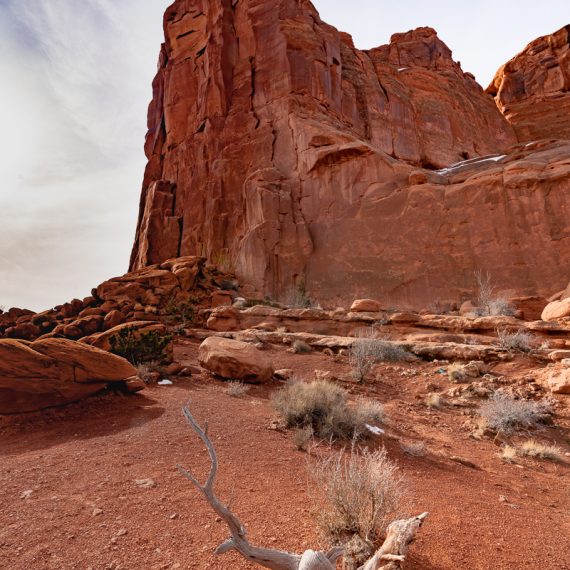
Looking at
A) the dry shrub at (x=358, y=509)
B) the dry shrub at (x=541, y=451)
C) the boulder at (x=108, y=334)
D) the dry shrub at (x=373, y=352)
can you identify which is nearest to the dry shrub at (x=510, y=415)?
the dry shrub at (x=541, y=451)

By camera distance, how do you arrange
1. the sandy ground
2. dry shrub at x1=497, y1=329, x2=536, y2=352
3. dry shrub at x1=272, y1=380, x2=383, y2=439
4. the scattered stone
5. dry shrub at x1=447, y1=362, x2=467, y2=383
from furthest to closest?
dry shrub at x1=497, y1=329, x2=536, y2=352
dry shrub at x1=447, y1=362, x2=467, y2=383
dry shrub at x1=272, y1=380, x2=383, y2=439
the scattered stone
the sandy ground

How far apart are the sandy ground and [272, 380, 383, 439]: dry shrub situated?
345 millimetres

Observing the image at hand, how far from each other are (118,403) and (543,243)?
16.8 m

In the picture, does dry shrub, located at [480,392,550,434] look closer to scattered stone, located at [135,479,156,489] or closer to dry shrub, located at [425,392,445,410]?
dry shrub, located at [425,392,445,410]

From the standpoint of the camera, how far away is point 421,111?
31906mm

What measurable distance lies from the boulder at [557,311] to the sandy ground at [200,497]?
461cm

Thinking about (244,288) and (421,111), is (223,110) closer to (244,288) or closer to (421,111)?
(244,288)

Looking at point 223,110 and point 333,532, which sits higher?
point 223,110

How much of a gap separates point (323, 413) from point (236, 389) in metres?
2.10

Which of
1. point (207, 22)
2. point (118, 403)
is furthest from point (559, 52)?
point (118, 403)

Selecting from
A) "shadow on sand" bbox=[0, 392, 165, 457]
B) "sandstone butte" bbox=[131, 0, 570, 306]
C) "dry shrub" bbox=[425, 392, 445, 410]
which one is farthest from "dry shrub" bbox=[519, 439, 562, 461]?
"sandstone butte" bbox=[131, 0, 570, 306]

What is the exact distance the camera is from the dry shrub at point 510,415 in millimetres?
6215

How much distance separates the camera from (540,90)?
123ft

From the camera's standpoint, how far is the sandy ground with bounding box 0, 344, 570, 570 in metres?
2.68
